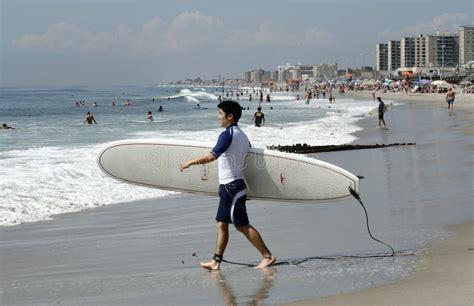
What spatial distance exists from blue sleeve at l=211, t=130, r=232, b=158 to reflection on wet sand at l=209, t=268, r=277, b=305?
0.91 meters

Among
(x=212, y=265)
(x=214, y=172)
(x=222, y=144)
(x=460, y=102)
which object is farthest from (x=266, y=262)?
(x=460, y=102)

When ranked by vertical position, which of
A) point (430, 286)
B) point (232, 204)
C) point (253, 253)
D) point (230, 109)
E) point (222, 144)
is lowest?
point (253, 253)

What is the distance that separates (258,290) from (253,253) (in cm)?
127

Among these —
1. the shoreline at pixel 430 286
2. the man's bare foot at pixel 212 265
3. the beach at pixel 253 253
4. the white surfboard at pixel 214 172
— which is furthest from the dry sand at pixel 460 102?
the man's bare foot at pixel 212 265

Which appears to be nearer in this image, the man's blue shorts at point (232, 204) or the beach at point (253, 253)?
the beach at point (253, 253)

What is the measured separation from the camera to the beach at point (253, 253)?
4.47 m

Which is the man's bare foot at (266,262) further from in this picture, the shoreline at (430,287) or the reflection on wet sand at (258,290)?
the shoreline at (430,287)

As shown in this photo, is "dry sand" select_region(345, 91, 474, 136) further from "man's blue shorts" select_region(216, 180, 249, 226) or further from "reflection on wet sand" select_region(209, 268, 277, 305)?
"reflection on wet sand" select_region(209, 268, 277, 305)

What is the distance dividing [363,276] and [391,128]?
21.1 m

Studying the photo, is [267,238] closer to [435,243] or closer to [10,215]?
[435,243]

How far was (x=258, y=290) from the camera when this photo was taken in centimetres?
456

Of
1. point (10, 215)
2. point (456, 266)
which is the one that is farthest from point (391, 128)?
point (456, 266)

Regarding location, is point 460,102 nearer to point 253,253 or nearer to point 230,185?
point 253,253

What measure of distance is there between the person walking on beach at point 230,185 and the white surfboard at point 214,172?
1.44 ft
